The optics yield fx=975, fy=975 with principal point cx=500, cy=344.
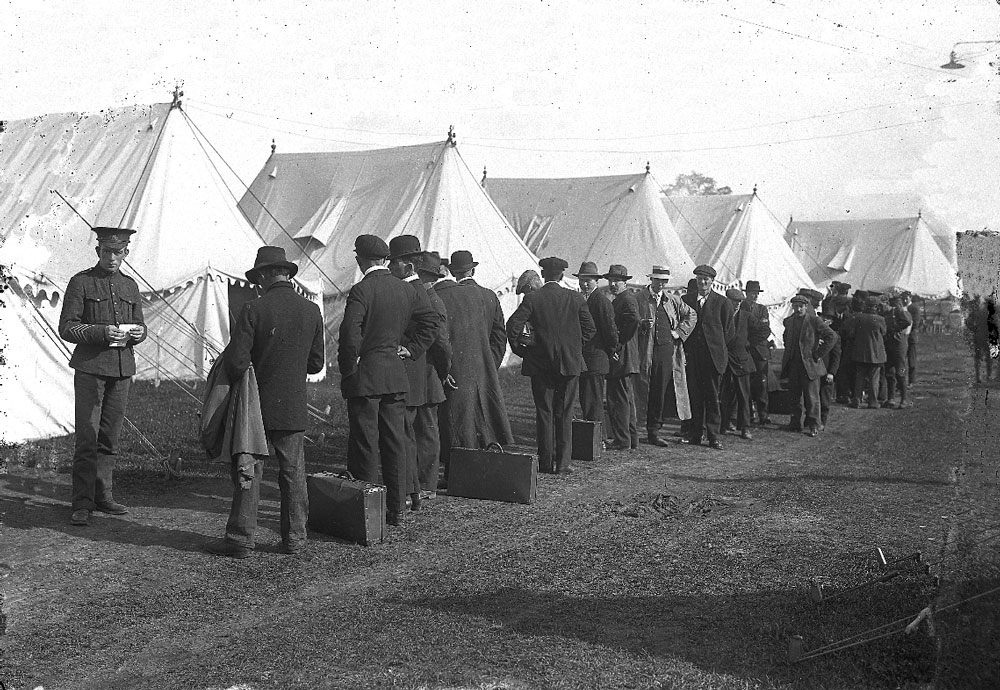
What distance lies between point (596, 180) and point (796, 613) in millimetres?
24433

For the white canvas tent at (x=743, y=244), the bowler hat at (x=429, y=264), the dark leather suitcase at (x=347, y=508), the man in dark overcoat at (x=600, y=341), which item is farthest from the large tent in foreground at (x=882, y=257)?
the dark leather suitcase at (x=347, y=508)

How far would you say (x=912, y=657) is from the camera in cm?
Result: 440

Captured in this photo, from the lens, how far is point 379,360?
6.84 meters

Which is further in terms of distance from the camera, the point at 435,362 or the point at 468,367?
the point at 468,367

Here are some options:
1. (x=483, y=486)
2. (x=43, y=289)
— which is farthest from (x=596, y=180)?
Result: (x=483, y=486)

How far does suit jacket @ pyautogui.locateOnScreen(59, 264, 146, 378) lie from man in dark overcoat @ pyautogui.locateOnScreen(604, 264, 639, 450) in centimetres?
521

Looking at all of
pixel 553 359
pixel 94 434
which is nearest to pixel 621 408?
pixel 553 359

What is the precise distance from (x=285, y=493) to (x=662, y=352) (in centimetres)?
643

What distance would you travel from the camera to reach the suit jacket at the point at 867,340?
15.6 m

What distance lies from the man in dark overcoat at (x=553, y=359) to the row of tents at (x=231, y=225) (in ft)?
16.3

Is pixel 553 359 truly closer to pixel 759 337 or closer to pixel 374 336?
pixel 374 336

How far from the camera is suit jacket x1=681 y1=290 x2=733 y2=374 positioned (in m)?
11.4

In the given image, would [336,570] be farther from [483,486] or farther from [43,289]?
[43,289]

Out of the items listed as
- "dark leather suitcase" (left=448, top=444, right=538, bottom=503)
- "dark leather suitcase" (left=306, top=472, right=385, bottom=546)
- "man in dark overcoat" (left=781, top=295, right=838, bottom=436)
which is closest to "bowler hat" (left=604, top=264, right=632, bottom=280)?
"man in dark overcoat" (left=781, top=295, right=838, bottom=436)
